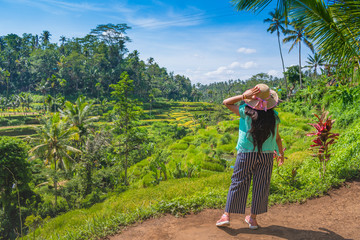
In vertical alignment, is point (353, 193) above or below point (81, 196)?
above

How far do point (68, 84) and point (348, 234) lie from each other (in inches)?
2123

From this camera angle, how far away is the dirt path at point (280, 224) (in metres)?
2.29

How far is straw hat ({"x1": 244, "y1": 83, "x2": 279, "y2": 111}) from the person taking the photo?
7.37 feet

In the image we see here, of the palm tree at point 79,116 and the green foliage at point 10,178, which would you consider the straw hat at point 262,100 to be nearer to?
the green foliage at point 10,178

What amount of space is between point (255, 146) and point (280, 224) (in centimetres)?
91

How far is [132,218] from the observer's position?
276 cm

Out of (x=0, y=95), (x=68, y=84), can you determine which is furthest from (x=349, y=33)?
(x=0, y=95)

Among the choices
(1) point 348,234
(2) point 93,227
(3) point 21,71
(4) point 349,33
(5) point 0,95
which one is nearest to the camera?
(1) point 348,234

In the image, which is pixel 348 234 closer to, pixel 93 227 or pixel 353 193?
pixel 353 193

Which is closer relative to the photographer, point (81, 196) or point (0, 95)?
point (81, 196)

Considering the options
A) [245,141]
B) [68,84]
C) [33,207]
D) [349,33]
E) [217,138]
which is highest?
[68,84]

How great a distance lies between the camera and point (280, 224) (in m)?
2.55

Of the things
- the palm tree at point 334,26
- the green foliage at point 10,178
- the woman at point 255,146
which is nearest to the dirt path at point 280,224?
the woman at point 255,146

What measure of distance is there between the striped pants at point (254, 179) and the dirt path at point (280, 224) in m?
0.22
